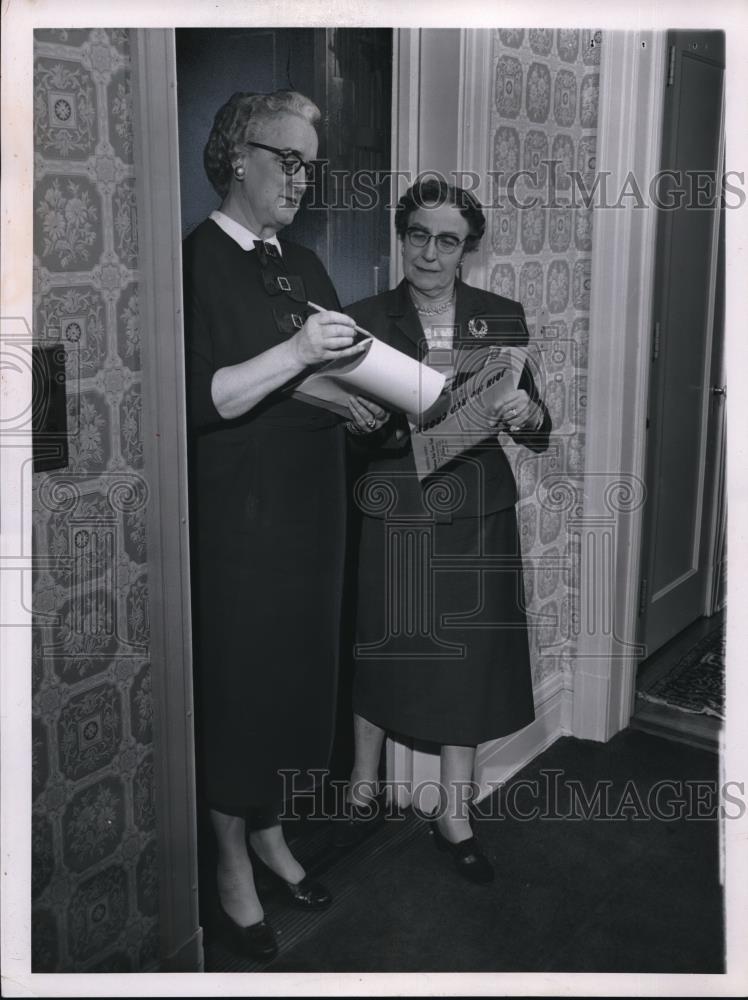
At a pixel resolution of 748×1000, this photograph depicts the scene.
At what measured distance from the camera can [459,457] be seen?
213cm

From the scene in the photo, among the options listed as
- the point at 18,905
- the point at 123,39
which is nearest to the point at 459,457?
the point at 123,39

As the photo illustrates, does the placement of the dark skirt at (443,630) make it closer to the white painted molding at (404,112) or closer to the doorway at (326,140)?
the doorway at (326,140)

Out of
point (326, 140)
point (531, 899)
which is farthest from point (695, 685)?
point (326, 140)

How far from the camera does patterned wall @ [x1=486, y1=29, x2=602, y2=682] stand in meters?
2.23

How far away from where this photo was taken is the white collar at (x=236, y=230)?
1713mm

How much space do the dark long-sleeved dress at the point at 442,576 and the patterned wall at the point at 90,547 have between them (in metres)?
0.46

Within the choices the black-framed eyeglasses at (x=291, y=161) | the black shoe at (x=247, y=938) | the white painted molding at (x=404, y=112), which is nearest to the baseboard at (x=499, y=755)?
the black shoe at (x=247, y=938)

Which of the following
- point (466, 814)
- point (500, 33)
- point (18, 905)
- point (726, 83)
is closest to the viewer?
point (18, 905)

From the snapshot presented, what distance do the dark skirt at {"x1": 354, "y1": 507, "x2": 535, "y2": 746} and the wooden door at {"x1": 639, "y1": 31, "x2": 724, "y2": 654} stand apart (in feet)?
2.91

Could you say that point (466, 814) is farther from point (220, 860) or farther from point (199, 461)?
point (199, 461)

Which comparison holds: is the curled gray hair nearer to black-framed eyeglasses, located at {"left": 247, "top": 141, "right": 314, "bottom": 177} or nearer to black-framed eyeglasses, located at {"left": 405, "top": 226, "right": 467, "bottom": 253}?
black-framed eyeglasses, located at {"left": 247, "top": 141, "right": 314, "bottom": 177}

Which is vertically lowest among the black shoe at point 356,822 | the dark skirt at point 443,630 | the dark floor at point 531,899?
the dark floor at point 531,899

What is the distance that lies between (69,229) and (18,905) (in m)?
1.06

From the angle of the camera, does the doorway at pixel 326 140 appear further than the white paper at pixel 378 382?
No
